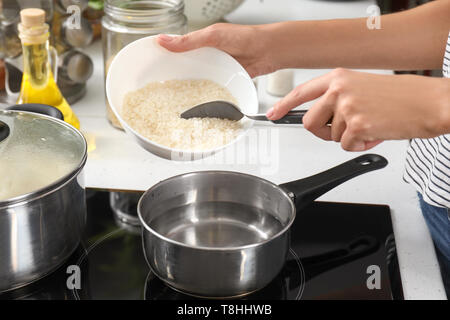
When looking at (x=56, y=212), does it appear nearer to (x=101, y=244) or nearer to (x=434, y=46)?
(x=101, y=244)

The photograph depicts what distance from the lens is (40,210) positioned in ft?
2.16

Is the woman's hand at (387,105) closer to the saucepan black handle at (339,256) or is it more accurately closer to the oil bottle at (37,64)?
the saucepan black handle at (339,256)

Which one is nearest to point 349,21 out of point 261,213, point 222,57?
point 222,57

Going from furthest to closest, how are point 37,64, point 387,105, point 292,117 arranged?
point 37,64, point 292,117, point 387,105

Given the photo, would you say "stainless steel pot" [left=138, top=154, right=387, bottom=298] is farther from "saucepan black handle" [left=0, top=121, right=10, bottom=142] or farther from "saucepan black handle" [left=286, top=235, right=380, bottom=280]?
"saucepan black handle" [left=0, top=121, right=10, bottom=142]

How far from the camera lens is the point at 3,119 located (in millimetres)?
788

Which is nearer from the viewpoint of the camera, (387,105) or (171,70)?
(387,105)

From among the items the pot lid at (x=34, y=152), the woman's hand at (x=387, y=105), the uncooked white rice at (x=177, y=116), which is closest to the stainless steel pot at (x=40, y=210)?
the pot lid at (x=34, y=152)

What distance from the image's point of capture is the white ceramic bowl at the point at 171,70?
2.81 feet

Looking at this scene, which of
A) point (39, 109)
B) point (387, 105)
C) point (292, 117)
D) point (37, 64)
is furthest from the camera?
point (37, 64)

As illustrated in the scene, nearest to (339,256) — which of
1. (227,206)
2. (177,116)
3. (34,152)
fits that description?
(227,206)

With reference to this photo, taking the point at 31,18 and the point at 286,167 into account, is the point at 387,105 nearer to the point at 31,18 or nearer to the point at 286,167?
the point at 286,167

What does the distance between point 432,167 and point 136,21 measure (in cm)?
54

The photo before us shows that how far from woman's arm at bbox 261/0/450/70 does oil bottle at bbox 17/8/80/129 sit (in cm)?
36
